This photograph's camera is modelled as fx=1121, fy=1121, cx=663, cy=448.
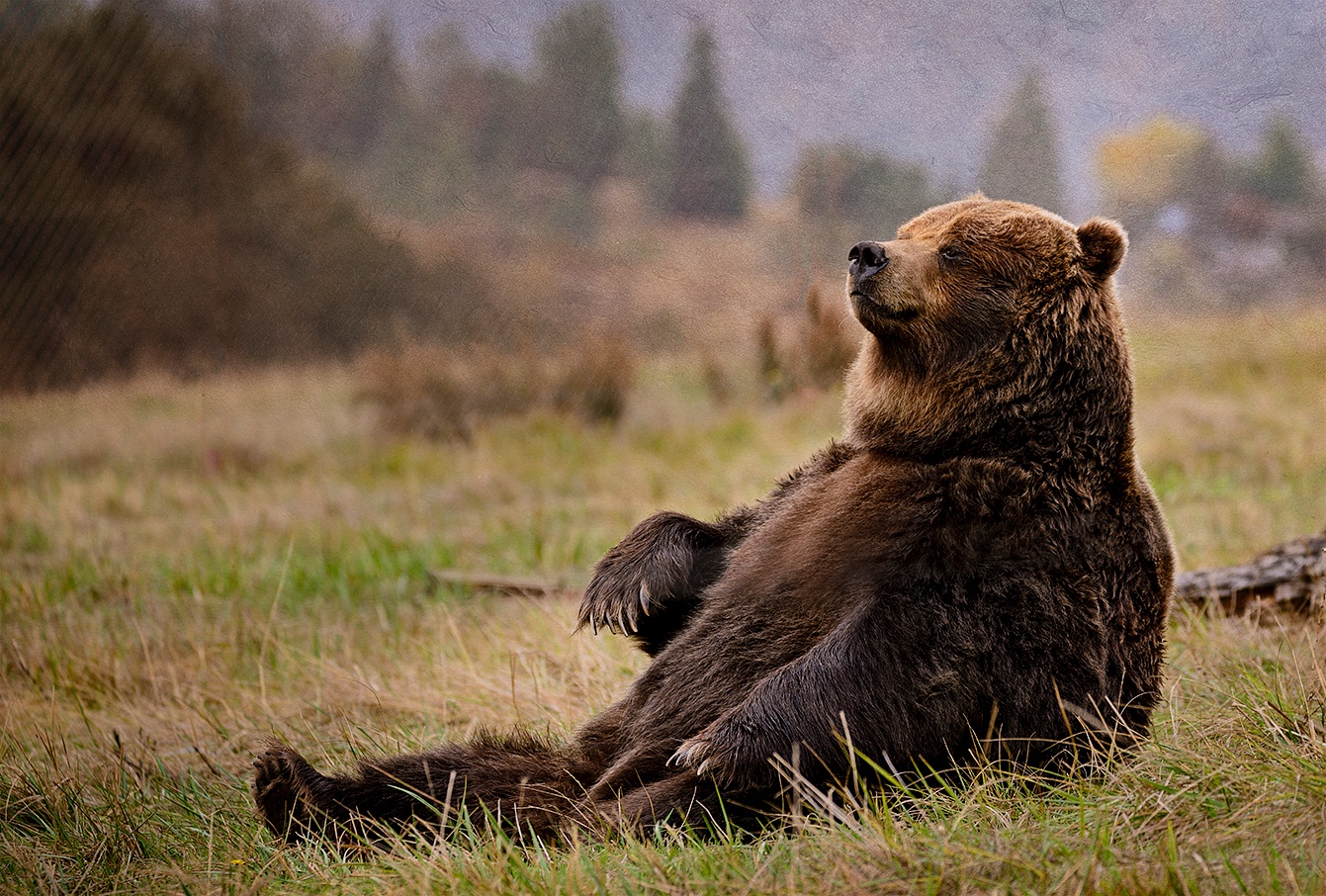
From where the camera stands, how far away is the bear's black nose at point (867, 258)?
109 inches

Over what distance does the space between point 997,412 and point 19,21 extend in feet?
37.4

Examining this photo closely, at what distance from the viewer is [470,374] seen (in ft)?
34.2

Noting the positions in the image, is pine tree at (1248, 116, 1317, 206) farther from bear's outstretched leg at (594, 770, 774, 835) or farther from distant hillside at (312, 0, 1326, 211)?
bear's outstretched leg at (594, 770, 774, 835)

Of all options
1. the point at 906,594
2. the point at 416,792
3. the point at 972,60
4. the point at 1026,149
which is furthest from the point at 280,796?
the point at 1026,149

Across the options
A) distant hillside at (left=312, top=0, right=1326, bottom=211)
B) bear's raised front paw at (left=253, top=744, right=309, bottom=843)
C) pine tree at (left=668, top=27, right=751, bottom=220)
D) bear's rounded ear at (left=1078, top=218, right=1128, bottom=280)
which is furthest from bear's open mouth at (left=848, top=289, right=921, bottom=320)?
pine tree at (left=668, top=27, right=751, bottom=220)

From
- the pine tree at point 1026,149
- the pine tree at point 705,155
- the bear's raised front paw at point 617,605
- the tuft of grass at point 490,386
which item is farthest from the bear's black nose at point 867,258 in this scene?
the tuft of grass at point 490,386

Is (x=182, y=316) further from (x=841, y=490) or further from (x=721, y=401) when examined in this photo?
(x=841, y=490)

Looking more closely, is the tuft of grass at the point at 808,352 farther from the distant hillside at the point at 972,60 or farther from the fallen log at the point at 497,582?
the fallen log at the point at 497,582

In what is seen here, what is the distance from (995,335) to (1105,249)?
0.40 metres

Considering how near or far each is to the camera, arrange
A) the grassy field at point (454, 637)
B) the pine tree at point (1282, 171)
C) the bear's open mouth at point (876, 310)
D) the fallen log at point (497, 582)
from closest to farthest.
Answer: the grassy field at point (454, 637) → the bear's open mouth at point (876, 310) → the fallen log at point (497, 582) → the pine tree at point (1282, 171)

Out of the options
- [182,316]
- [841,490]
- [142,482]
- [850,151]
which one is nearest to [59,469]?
[142,482]

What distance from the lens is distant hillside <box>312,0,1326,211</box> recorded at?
444 cm

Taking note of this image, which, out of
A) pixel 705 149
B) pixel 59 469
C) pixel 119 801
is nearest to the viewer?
pixel 119 801

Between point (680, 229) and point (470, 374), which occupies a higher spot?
point (680, 229)
